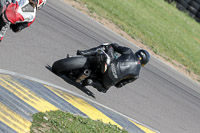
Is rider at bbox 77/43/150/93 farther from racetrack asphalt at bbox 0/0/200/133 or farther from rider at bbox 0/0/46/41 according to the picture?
rider at bbox 0/0/46/41

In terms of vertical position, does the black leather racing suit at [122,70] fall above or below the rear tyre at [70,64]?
above

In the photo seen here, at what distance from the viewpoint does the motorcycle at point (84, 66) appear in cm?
723

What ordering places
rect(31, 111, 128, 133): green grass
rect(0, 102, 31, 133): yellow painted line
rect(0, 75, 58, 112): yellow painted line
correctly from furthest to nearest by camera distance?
rect(0, 75, 58, 112): yellow painted line < rect(31, 111, 128, 133): green grass < rect(0, 102, 31, 133): yellow painted line

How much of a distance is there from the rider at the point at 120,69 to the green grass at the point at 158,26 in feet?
27.4

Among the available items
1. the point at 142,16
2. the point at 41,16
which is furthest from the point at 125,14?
the point at 41,16

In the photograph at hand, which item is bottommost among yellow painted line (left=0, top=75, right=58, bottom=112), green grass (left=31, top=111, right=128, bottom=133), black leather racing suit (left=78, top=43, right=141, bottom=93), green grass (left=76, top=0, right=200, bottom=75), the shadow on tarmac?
green grass (left=76, top=0, right=200, bottom=75)

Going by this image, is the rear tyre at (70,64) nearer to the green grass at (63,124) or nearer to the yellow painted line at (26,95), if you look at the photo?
the green grass at (63,124)

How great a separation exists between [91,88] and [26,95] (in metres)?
2.84

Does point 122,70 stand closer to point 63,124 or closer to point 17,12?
point 63,124

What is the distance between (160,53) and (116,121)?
9636mm

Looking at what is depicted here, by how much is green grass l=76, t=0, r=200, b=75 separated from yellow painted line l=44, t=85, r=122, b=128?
9.40 meters

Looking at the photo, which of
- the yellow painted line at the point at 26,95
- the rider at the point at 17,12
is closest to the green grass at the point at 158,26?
the yellow painted line at the point at 26,95

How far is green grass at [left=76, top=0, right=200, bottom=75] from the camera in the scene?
55.2ft

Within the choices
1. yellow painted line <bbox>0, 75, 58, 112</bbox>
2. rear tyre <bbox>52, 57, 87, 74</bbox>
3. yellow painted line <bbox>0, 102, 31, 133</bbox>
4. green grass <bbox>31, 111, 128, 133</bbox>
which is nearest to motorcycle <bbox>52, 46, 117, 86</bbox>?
rear tyre <bbox>52, 57, 87, 74</bbox>
